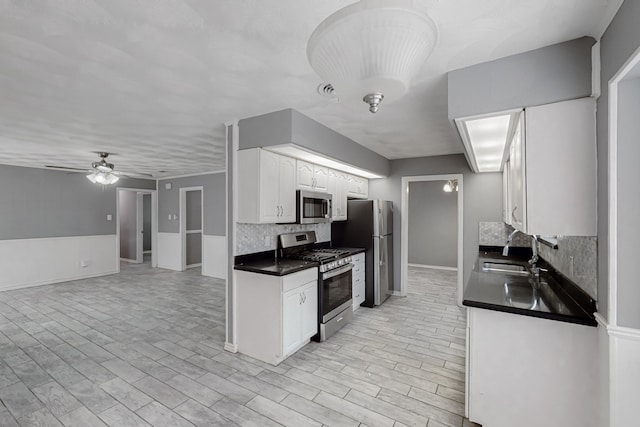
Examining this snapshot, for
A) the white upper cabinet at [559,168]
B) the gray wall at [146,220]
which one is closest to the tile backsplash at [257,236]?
the white upper cabinet at [559,168]

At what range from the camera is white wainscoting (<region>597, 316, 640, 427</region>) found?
4.43ft

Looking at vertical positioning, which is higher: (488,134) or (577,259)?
(488,134)

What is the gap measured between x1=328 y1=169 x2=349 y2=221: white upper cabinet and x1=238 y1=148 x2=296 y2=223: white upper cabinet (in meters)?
1.09

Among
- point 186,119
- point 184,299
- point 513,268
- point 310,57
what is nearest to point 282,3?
point 310,57

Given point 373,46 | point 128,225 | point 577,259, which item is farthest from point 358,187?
point 128,225

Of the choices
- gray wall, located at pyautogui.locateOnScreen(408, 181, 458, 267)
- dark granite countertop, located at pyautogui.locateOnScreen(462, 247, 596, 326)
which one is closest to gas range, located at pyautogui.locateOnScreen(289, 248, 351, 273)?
dark granite countertop, located at pyautogui.locateOnScreen(462, 247, 596, 326)

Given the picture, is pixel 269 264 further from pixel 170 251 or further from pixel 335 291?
pixel 170 251

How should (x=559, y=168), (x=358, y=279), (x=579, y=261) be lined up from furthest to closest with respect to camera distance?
Answer: (x=358, y=279) < (x=579, y=261) < (x=559, y=168)

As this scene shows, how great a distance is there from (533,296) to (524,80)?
4.84ft

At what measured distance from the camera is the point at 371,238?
462 cm

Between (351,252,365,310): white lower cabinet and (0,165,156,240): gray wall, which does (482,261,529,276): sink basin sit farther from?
(0,165,156,240): gray wall

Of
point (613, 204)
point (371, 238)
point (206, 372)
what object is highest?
point (613, 204)

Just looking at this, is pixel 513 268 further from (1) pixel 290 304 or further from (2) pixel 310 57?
(2) pixel 310 57

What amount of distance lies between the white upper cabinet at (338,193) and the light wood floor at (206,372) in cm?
148
